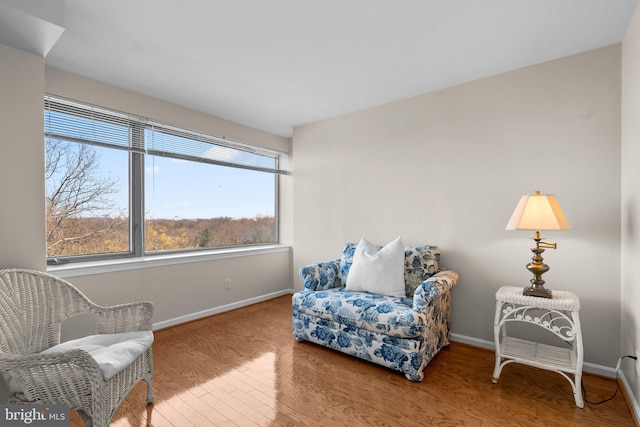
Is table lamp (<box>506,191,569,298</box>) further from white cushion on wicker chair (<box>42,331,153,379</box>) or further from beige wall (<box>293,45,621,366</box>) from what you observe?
white cushion on wicker chair (<box>42,331,153,379</box>)

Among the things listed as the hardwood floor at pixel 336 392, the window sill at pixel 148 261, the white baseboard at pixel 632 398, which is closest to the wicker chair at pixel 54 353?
the hardwood floor at pixel 336 392

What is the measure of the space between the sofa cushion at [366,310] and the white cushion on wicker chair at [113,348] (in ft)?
4.20

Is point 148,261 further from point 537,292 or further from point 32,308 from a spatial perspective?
point 537,292

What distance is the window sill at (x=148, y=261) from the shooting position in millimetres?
2568

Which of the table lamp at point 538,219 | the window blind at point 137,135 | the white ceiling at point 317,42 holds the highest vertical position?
the white ceiling at point 317,42

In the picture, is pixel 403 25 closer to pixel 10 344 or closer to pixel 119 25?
pixel 119 25

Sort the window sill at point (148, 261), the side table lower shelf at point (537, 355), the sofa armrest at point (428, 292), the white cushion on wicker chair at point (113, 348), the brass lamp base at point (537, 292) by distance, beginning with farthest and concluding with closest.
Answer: the window sill at point (148, 261) < the sofa armrest at point (428, 292) < the brass lamp base at point (537, 292) < the side table lower shelf at point (537, 355) < the white cushion on wicker chair at point (113, 348)

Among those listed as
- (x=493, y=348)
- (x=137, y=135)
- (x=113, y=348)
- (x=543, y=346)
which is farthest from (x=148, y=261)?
(x=543, y=346)

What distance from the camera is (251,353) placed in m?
2.64

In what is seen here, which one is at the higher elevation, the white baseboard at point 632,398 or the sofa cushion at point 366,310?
the sofa cushion at point 366,310

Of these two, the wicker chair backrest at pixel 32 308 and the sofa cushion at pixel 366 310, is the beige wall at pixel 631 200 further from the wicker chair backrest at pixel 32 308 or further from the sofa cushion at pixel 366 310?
the wicker chair backrest at pixel 32 308

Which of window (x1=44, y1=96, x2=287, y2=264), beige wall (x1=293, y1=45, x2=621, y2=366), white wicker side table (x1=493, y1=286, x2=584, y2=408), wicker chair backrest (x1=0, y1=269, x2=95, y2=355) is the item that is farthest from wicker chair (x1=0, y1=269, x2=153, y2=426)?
beige wall (x1=293, y1=45, x2=621, y2=366)

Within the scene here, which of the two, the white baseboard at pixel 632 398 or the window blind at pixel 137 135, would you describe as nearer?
the white baseboard at pixel 632 398

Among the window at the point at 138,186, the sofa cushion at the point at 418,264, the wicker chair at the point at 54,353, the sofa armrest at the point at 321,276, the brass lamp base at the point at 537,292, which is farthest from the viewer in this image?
the sofa armrest at the point at 321,276
